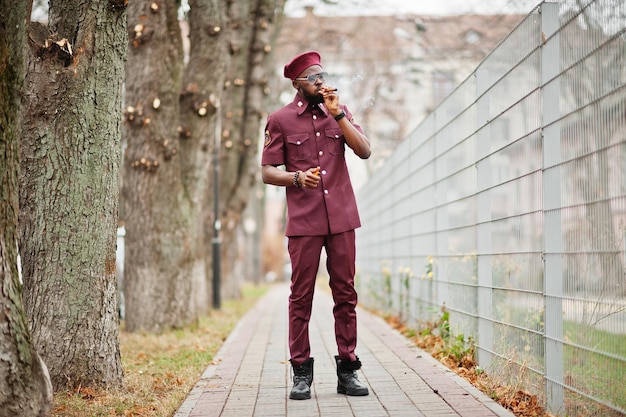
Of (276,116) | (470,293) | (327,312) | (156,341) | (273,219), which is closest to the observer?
(276,116)

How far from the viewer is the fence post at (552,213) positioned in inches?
198

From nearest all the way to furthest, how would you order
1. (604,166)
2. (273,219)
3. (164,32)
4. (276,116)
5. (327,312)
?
(604,166)
(276,116)
(164,32)
(327,312)
(273,219)

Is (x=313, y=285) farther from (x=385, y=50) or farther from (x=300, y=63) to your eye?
(x=385, y=50)

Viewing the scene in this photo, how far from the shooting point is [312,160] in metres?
→ 5.88

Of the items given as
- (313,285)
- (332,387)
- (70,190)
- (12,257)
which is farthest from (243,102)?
(12,257)

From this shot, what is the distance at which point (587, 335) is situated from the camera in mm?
4570

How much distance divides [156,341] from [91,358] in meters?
3.71

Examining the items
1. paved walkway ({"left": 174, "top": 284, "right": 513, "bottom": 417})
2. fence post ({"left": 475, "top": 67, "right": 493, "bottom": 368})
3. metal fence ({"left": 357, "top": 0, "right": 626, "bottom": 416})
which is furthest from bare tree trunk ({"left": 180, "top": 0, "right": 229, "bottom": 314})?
fence post ({"left": 475, "top": 67, "right": 493, "bottom": 368})

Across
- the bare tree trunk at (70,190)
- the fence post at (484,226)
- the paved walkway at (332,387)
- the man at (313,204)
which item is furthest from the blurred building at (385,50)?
the man at (313,204)

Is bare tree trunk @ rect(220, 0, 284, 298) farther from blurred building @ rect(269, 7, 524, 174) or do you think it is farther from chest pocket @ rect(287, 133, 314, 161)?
chest pocket @ rect(287, 133, 314, 161)

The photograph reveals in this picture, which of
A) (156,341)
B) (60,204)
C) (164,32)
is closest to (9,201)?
(60,204)

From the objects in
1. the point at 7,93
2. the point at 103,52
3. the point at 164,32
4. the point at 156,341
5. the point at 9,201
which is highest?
the point at 164,32

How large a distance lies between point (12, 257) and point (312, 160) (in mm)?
2040

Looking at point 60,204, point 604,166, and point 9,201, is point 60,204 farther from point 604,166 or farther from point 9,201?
point 604,166
